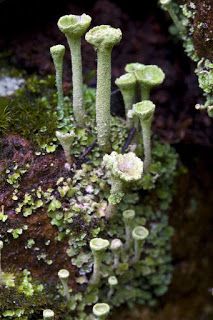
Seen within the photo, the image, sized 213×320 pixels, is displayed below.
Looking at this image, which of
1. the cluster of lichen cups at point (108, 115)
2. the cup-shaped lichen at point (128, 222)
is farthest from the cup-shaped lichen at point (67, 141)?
the cup-shaped lichen at point (128, 222)

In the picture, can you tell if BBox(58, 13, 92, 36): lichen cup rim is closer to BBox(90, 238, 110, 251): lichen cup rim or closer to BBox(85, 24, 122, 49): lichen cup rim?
→ BBox(85, 24, 122, 49): lichen cup rim

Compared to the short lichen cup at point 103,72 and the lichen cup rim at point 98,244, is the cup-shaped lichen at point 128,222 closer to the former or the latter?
the lichen cup rim at point 98,244

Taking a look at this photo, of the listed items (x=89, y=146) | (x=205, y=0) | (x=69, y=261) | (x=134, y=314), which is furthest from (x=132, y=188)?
(x=205, y=0)

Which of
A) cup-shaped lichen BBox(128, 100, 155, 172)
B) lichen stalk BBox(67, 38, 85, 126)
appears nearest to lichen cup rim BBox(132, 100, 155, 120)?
cup-shaped lichen BBox(128, 100, 155, 172)

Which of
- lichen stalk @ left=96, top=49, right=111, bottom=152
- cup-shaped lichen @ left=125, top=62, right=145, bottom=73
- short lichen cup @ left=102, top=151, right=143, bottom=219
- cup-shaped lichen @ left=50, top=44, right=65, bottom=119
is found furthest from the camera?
cup-shaped lichen @ left=125, top=62, right=145, bottom=73

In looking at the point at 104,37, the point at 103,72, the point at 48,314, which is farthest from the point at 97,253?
the point at 104,37

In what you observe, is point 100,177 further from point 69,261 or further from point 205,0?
point 205,0
